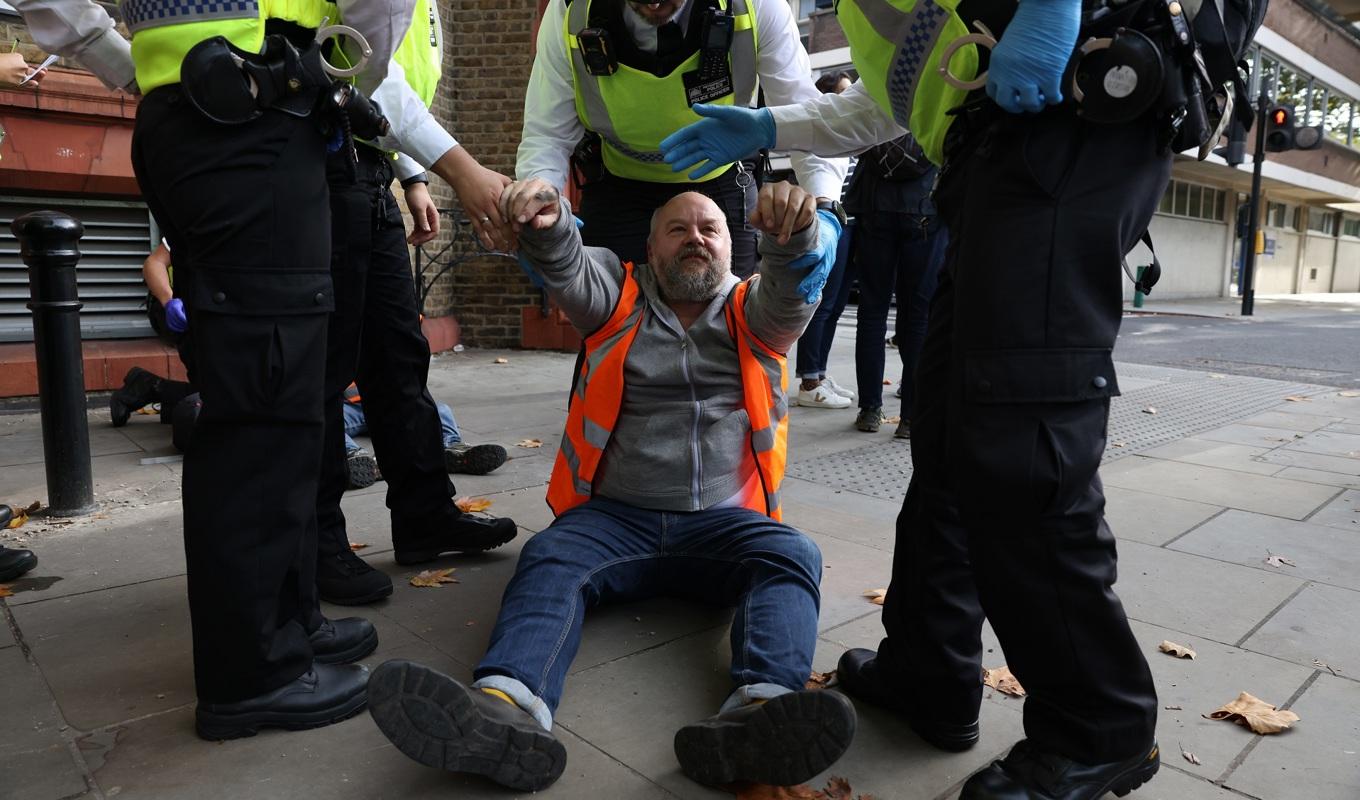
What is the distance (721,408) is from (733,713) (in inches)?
39.8

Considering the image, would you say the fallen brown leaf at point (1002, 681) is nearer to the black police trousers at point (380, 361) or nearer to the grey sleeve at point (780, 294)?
the grey sleeve at point (780, 294)

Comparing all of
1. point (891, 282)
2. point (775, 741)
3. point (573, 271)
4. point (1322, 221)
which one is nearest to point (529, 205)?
point (573, 271)

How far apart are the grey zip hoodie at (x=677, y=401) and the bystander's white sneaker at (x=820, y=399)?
3.73 meters

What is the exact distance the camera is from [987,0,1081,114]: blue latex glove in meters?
1.47

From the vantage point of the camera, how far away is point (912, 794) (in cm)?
184

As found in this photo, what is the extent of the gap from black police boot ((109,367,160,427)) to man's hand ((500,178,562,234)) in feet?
12.1

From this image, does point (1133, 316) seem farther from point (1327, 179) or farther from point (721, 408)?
point (1327, 179)

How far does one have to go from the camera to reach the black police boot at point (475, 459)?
4363 mm

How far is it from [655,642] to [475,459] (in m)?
2.06

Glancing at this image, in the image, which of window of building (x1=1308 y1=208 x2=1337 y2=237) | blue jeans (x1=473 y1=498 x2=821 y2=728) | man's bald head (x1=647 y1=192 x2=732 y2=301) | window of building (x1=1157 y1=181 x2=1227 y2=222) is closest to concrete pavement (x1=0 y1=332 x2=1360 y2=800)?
blue jeans (x1=473 y1=498 x2=821 y2=728)

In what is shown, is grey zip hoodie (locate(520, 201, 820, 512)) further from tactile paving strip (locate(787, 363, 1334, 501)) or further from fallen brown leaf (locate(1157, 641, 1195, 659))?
tactile paving strip (locate(787, 363, 1334, 501))

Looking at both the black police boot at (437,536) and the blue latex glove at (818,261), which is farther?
the black police boot at (437,536)

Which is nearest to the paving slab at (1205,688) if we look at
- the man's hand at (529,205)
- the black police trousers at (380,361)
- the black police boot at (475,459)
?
the man's hand at (529,205)

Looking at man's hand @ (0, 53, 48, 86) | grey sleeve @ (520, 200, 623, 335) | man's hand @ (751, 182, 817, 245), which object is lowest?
grey sleeve @ (520, 200, 623, 335)
